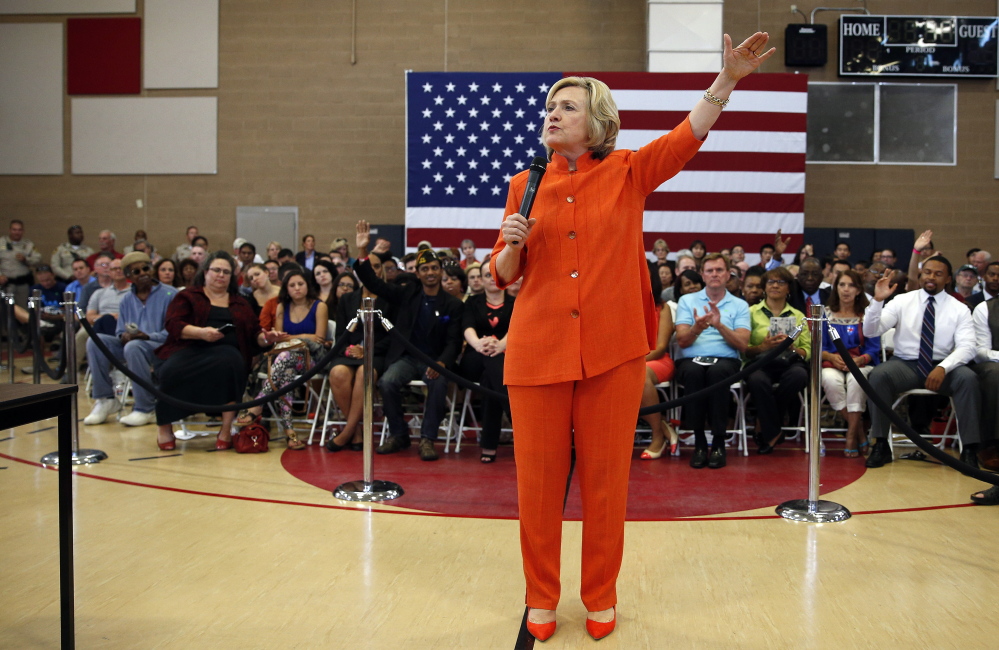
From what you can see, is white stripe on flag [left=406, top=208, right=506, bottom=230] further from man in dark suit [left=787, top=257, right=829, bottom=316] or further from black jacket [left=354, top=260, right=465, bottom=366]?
black jacket [left=354, top=260, right=465, bottom=366]

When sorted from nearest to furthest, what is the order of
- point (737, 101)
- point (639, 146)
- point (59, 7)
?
1. point (737, 101)
2. point (639, 146)
3. point (59, 7)

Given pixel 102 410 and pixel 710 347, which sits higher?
pixel 710 347

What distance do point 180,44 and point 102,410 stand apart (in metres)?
8.08

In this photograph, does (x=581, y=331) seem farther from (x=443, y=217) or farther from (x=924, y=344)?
(x=443, y=217)

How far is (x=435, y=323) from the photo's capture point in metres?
6.00

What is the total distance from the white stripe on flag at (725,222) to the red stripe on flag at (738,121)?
1.06 metres

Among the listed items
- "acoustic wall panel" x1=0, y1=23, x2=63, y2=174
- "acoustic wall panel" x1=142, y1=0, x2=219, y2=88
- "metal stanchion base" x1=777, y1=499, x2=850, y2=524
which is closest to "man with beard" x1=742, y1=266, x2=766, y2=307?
"metal stanchion base" x1=777, y1=499, x2=850, y2=524

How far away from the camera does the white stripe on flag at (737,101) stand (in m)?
10.4

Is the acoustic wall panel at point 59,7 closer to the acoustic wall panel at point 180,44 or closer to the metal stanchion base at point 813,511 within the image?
the acoustic wall panel at point 180,44

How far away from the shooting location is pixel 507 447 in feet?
20.0

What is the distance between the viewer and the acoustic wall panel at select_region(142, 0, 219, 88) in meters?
12.8

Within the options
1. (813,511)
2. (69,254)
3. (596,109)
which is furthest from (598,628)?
(69,254)

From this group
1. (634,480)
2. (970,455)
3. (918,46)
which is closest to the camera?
(634,480)

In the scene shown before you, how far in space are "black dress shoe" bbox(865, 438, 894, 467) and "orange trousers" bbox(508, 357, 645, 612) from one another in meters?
3.31
